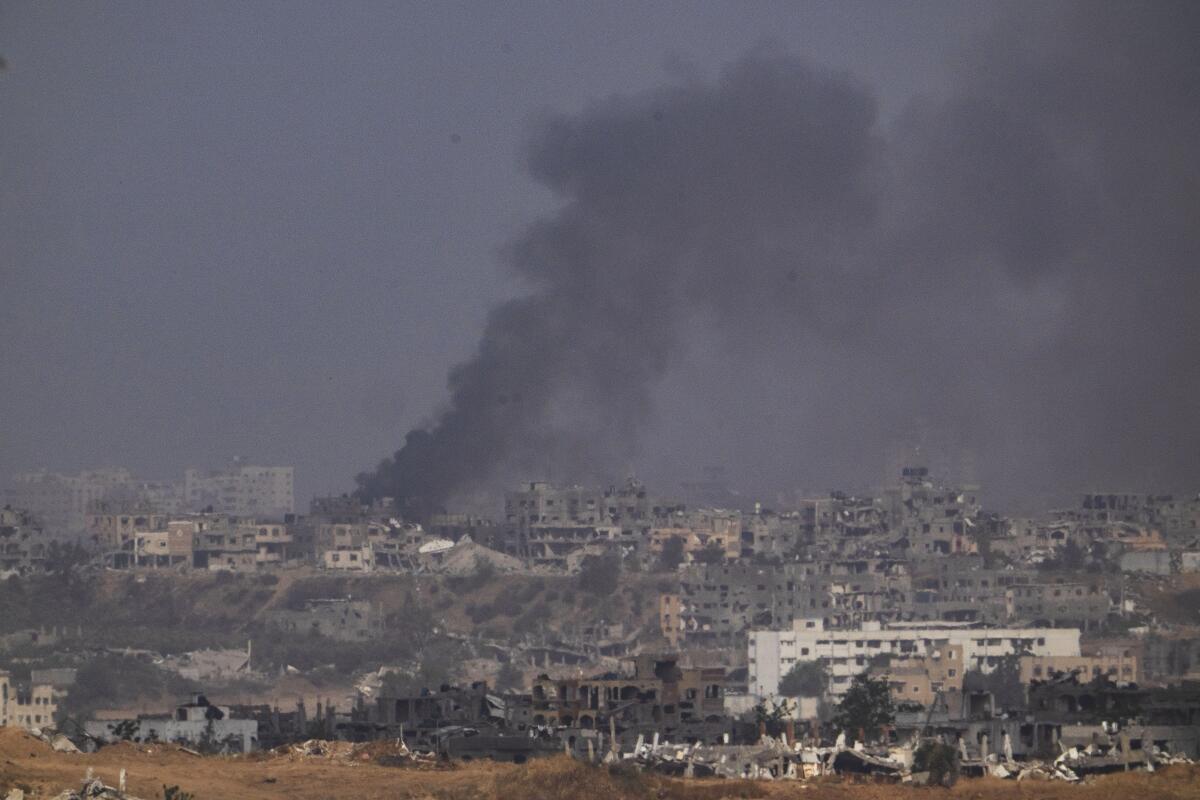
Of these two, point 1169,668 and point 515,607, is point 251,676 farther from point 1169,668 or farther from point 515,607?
point 1169,668

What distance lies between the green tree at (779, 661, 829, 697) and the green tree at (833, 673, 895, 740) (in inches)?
595

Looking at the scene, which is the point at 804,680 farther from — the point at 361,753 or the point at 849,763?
the point at 361,753

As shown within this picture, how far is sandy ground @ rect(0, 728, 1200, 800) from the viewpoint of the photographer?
1666 inches

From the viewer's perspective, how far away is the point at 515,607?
124m

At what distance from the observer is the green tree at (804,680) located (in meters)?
94.1

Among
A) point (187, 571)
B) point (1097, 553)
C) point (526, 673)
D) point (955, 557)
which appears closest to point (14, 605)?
point (187, 571)

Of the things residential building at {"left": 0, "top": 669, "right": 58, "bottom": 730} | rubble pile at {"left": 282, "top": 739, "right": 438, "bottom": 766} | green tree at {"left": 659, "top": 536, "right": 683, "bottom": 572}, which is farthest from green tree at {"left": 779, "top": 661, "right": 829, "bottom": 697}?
rubble pile at {"left": 282, "top": 739, "right": 438, "bottom": 766}

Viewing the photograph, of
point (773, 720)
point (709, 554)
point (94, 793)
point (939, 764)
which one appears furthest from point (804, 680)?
point (94, 793)

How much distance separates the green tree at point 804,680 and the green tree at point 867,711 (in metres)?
15.1

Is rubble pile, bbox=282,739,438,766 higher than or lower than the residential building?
lower

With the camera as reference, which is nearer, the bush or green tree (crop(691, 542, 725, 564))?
the bush

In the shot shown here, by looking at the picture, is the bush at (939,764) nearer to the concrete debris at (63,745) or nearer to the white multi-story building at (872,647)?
the concrete debris at (63,745)

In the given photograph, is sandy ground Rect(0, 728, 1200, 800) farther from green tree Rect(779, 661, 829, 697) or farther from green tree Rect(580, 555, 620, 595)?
green tree Rect(580, 555, 620, 595)

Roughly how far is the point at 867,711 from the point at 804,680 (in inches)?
1031
